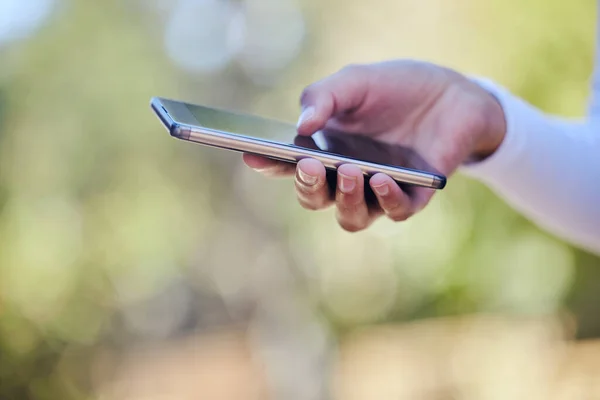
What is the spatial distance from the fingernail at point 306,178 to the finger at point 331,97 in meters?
0.08

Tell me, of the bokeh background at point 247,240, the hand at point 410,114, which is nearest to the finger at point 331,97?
the hand at point 410,114

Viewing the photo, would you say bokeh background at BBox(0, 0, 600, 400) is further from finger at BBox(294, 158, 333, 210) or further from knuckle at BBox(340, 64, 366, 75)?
finger at BBox(294, 158, 333, 210)

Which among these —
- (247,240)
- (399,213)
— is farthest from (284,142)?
(247,240)

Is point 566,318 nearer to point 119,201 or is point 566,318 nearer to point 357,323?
point 357,323

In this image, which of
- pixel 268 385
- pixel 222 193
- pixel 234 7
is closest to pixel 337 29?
pixel 234 7

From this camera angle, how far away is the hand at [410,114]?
22.5 inches

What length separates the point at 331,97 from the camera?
59cm

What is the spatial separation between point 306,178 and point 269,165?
0.05 m

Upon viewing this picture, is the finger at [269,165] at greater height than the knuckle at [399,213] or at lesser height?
greater

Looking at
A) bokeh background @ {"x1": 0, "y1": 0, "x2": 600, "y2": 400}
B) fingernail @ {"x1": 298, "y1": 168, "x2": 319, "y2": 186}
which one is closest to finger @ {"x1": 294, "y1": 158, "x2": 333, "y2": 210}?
fingernail @ {"x1": 298, "y1": 168, "x2": 319, "y2": 186}

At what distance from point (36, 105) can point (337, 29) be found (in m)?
0.56

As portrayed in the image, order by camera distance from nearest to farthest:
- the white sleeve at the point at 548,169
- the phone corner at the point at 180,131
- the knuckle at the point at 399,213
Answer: the phone corner at the point at 180,131, the knuckle at the point at 399,213, the white sleeve at the point at 548,169

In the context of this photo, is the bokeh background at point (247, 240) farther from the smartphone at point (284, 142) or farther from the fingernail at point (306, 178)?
the fingernail at point (306, 178)

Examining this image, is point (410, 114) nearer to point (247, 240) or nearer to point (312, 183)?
point (312, 183)
